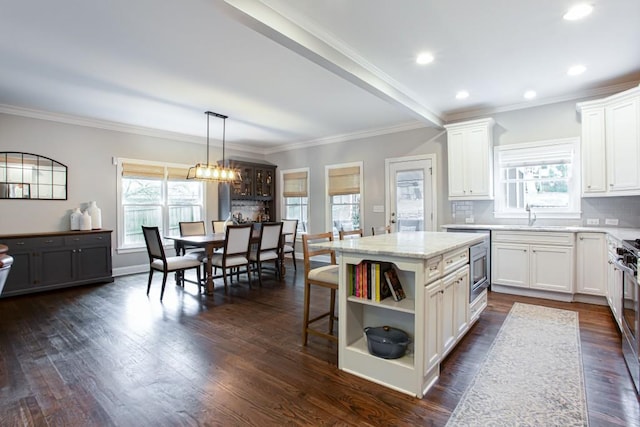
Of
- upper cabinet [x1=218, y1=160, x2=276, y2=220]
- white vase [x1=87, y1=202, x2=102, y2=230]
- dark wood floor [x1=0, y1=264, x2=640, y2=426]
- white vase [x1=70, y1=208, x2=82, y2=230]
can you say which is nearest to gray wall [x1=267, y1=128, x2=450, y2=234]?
upper cabinet [x1=218, y1=160, x2=276, y2=220]

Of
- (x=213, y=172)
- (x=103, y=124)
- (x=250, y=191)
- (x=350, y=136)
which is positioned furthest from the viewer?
(x=250, y=191)

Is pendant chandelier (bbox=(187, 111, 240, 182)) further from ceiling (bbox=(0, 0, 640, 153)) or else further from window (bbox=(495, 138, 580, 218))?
window (bbox=(495, 138, 580, 218))

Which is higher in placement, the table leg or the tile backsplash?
the tile backsplash

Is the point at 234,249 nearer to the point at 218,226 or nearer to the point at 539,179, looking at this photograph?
the point at 218,226

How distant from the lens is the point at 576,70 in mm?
3586

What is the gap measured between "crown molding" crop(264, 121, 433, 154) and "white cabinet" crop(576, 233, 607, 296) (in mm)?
2839

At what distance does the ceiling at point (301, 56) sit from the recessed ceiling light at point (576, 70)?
0.24 feet

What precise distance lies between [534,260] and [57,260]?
6.54 metres

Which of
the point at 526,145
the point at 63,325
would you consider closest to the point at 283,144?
the point at 526,145

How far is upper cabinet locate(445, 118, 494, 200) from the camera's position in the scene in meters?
4.69

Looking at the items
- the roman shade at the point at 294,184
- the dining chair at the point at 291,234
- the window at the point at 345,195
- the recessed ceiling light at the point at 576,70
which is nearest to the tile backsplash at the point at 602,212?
the recessed ceiling light at the point at 576,70

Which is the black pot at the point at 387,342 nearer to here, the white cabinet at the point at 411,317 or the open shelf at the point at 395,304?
the white cabinet at the point at 411,317

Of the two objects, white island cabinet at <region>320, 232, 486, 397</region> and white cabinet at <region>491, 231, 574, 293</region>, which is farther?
white cabinet at <region>491, 231, 574, 293</region>

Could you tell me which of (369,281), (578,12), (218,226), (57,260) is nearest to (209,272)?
(218,226)
